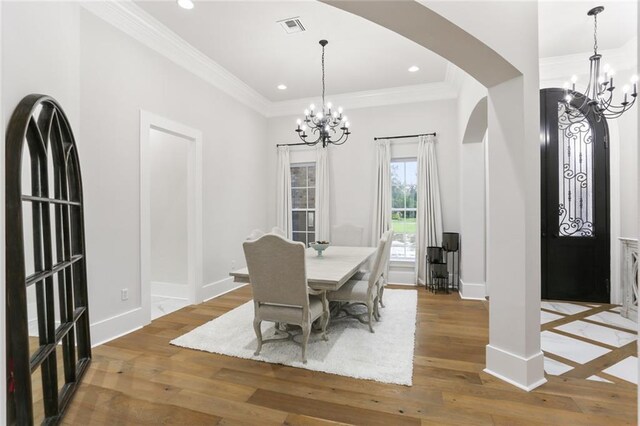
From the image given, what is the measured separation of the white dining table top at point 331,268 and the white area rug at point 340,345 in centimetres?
60

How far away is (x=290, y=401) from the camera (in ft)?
6.54

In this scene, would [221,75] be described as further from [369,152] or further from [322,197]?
[369,152]

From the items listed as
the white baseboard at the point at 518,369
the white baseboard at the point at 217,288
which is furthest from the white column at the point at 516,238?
the white baseboard at the point at 217,288

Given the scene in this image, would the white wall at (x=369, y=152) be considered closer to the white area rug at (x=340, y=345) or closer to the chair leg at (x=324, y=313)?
the white area rug at (x=340, y=345)

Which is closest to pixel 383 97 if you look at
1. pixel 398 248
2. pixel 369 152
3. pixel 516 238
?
pixel 369 152

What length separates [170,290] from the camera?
180 inches

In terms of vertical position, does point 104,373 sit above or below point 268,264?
below

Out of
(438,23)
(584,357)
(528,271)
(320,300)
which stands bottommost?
(584,357)

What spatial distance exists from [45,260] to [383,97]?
4941 millimetres

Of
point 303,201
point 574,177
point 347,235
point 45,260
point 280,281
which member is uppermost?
point 574,177

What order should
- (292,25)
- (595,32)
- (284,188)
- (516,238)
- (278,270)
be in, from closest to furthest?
1. (516,238)
2. (278,270)
3. (292,25)
4. (595,32)
5. (284,188)

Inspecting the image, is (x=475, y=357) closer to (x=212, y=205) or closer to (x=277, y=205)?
(x=212, y=205)

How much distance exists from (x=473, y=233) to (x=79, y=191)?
176 inches

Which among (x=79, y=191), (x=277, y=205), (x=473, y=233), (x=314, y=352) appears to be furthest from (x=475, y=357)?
(x=277, y=205)
